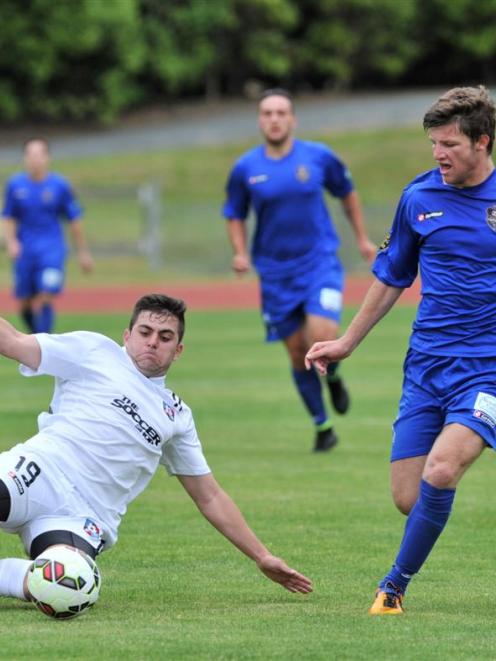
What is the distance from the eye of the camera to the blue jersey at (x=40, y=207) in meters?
17.2

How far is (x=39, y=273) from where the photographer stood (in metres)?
17.4

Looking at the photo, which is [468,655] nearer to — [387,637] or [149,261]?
[387,637]

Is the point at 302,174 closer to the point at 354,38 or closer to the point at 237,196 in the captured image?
the point at 237,196

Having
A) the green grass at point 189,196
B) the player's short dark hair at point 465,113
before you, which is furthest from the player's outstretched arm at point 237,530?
the green grass at point 189,196

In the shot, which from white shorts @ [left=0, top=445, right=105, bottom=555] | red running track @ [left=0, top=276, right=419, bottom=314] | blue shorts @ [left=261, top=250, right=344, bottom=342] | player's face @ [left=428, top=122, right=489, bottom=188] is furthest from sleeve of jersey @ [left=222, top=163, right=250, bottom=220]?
red running track @ [left=0, top=276, right=419, bottom=314]

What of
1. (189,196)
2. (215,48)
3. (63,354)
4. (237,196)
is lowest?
(189,196)

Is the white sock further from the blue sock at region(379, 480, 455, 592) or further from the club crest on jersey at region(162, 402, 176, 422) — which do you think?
the blue sock at region(379, 480, 455, 592)

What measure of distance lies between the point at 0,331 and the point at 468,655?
217cm

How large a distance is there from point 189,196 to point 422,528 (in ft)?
118

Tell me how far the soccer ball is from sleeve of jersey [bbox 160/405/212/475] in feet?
2.23

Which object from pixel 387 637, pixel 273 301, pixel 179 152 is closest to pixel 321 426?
pixel 273 301

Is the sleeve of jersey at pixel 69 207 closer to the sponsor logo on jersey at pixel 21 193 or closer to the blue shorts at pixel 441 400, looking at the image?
the sponsor logo on jersey at pixel 21 193

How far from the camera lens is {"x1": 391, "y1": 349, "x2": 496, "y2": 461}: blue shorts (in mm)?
5816

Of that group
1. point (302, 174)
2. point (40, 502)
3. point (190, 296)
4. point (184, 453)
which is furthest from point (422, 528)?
point (190, 296)
